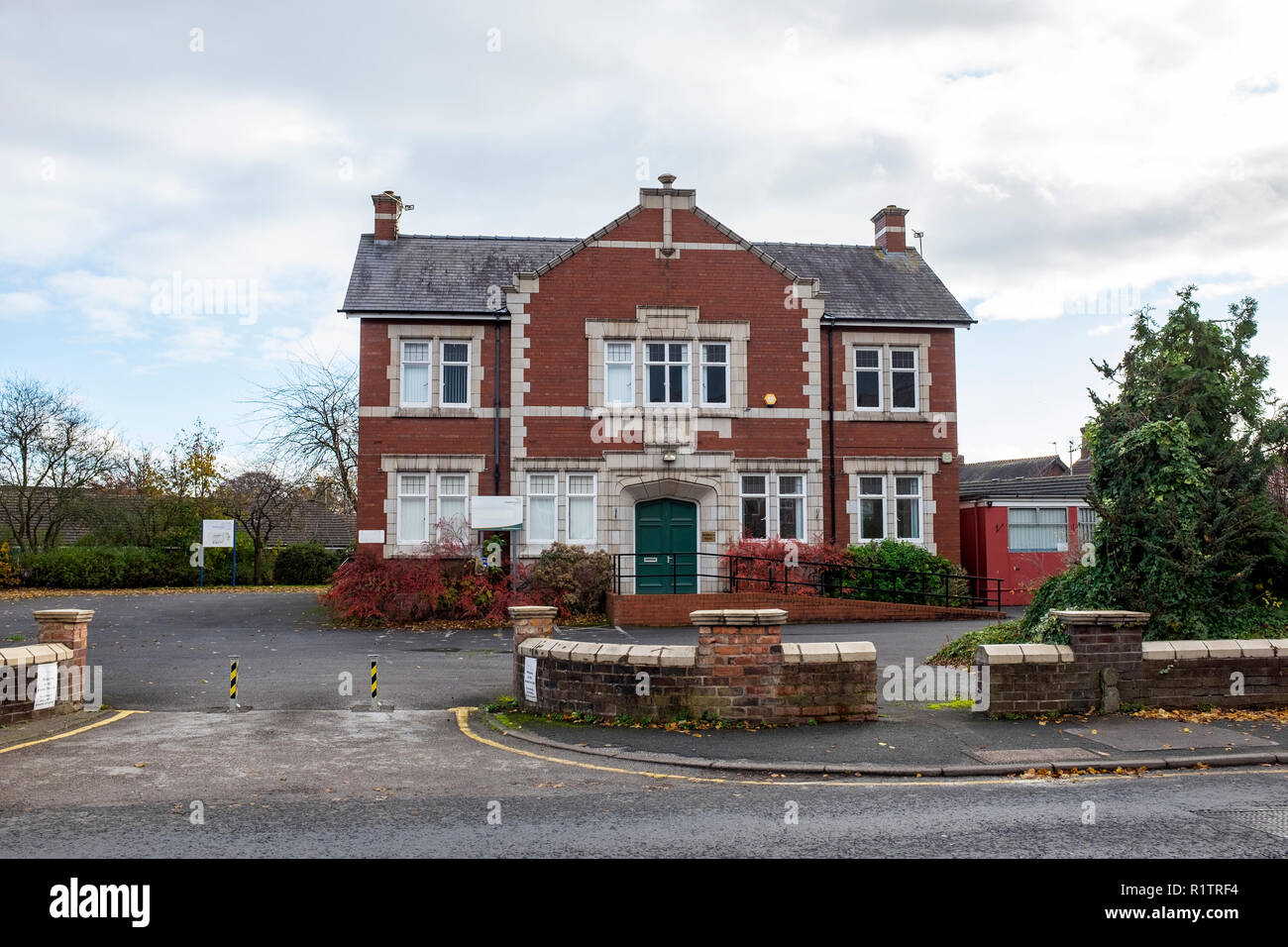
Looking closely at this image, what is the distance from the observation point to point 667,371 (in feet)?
84.3

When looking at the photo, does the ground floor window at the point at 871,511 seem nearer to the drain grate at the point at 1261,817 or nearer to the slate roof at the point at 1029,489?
the slate roof at the point at 1029,489

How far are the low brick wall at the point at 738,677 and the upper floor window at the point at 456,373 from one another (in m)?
15.5

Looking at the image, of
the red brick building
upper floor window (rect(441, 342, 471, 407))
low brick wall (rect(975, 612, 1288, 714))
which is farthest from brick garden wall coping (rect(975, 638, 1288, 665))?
upper floor window (rect(441, 342, 471, 407))

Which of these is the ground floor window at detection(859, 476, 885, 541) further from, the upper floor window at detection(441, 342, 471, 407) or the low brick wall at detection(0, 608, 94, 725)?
the low brick wall at detection(0, 608, 94, 725)

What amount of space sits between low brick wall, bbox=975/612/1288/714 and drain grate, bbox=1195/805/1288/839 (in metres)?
3.56

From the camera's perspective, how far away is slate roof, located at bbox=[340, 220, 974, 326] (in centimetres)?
2586

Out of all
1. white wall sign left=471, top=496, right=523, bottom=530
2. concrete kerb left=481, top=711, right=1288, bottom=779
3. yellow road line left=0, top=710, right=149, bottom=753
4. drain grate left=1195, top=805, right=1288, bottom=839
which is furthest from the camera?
white wall sign left=471, top=496, right=523, bottom=530

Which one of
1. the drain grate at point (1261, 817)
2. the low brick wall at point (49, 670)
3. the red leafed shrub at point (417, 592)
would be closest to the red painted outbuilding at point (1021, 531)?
the red leafed shrub at point (417, 592)

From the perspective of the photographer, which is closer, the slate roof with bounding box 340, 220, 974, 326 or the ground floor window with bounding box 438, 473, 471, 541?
the ground floor window with bounding box 438, 473, 471, 541

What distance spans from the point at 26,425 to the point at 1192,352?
138 ft

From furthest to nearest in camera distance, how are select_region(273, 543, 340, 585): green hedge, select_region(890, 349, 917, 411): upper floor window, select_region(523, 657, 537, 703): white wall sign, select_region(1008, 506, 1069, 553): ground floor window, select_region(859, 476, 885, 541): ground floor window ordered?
select_region(273, 543, 340, 585): green hedge → select_region(1008, 506, 1069, 553): ground floor window → select_region(890, 349, 917, 411): upper floor window → select_region(859, 476, 885, 541): ground floor window → select_region(523, 657, 537, 703): white wall sign

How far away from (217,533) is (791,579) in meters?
20.7

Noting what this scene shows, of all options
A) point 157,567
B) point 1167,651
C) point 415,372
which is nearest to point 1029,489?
point 415,372
